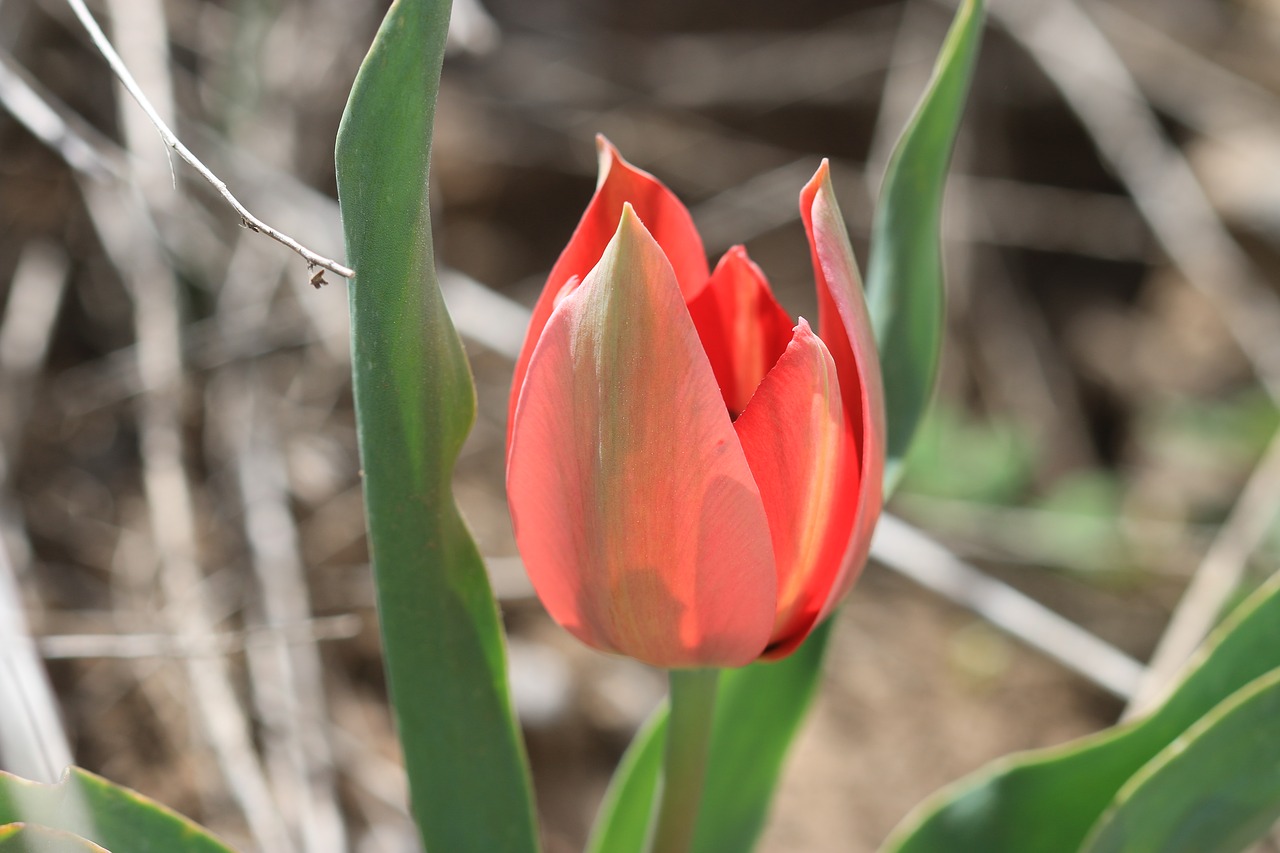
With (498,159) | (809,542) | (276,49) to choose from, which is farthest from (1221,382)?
(809,542)

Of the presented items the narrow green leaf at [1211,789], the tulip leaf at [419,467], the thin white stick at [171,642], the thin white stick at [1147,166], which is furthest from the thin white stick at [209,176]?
the thin white stick at [1147,166]

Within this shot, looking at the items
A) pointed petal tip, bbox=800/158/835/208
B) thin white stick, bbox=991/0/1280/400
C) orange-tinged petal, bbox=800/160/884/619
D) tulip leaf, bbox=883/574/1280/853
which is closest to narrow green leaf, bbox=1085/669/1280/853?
tulip leaf, bbox=883/574/1280/853

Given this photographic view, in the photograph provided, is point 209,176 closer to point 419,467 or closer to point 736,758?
point 419,467

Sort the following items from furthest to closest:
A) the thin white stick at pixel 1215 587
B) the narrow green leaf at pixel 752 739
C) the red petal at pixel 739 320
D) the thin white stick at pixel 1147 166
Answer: the thin white stick at pixel 1147 166, the thin white stick at pixel 1215 587, the narrow green leaf at pixel 752 739, the red petal at pixel 739 320

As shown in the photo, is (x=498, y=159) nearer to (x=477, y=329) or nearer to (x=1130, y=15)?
(x=477, y=329)

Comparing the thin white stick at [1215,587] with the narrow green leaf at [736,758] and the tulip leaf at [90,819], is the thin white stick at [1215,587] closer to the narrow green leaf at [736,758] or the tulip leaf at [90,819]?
the narrow green leaf at [736,758]

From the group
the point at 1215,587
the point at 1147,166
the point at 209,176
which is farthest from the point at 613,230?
the point at 1147,166
